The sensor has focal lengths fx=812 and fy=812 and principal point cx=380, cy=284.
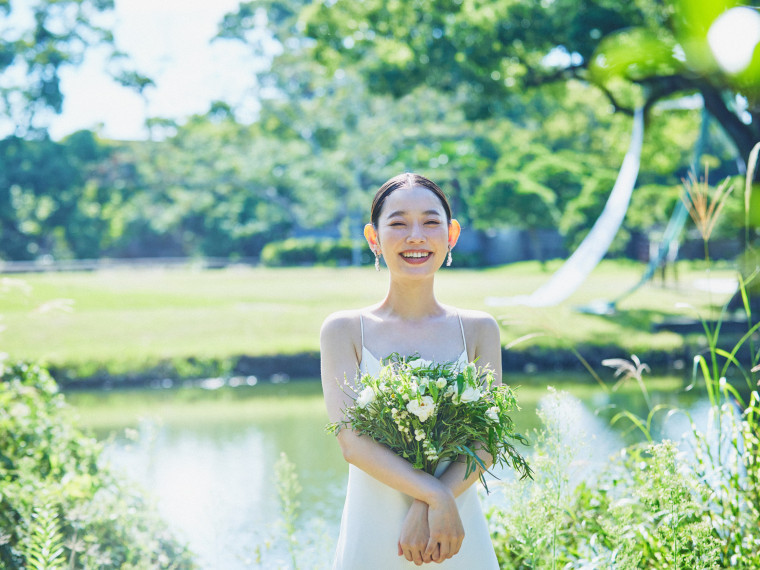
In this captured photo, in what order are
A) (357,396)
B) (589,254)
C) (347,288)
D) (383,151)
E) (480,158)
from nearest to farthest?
(357,396)
(589,254)
(347,288)
(480,158)
(383,151)

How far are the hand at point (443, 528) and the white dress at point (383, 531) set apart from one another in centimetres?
11

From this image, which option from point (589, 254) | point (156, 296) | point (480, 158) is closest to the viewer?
point (589, 254)

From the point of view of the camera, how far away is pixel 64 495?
3.04 m

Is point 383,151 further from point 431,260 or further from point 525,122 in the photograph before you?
point 431,260

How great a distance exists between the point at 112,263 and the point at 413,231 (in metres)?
29.6

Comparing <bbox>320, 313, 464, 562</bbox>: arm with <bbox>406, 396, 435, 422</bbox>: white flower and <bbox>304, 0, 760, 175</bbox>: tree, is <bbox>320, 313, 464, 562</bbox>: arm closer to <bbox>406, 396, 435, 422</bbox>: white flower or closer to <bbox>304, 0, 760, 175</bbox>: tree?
<bbox>406, 396, 435, 422</bbox>: white flower

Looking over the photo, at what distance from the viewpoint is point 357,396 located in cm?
191

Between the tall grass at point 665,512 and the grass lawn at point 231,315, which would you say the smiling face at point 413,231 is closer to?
the tall grass at point 665,512

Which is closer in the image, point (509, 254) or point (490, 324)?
point (490, 324)

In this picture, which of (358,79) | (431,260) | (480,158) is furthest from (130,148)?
(431,260)

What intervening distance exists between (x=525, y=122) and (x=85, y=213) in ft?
57.9

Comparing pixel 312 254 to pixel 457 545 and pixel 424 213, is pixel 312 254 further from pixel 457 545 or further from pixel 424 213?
pixel 457 545

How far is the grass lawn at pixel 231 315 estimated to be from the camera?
1120 centimetres

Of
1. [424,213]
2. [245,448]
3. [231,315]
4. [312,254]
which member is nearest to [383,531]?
[424,213]
